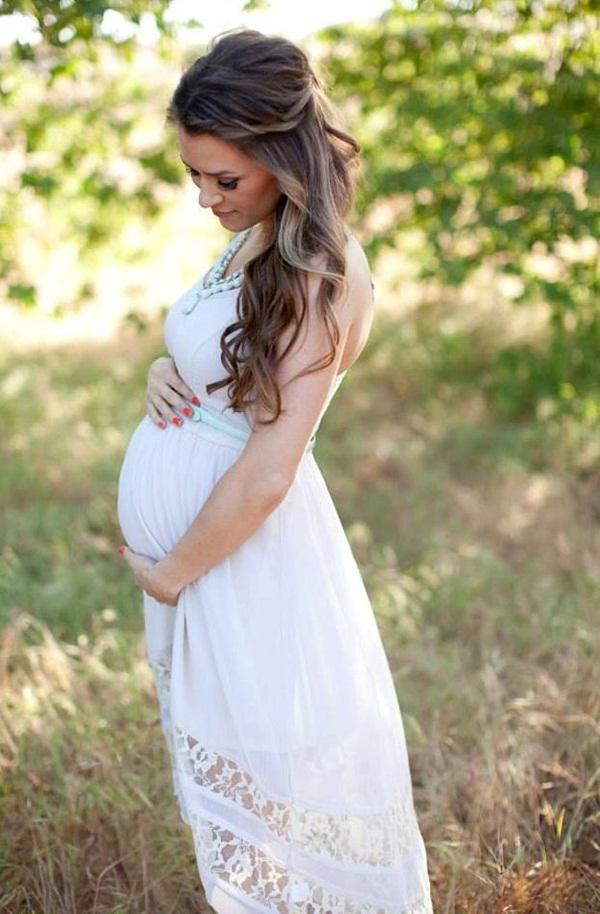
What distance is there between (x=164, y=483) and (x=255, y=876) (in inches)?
31.1

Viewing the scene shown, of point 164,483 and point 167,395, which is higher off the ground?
→ point 167,395

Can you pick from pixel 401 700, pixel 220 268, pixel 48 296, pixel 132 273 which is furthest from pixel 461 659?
pixel 132 273

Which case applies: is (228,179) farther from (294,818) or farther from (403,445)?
(403,445)

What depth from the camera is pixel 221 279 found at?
199 cm

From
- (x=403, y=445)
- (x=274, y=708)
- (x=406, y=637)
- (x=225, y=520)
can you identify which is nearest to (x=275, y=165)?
(x=225, y=520)

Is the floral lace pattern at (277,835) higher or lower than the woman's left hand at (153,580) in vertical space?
lower

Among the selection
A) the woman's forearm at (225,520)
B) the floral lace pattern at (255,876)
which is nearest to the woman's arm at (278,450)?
the woman's forearm at (225,520)

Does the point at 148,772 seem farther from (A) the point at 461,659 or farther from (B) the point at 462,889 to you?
(A) the point at 461,659

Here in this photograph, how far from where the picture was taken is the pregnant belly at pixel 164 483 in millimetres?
2008

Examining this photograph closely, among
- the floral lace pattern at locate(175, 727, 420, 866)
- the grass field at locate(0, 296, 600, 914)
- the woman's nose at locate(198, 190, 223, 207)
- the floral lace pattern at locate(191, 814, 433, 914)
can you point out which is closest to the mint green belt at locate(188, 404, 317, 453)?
the woman's nose at locate(198, 190, 223, 207)

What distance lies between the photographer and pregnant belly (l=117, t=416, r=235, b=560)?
2008 mm

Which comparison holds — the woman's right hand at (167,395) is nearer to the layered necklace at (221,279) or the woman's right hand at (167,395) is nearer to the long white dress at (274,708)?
the long white dress at (274,708)

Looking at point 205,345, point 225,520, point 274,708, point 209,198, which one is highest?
point 209,198

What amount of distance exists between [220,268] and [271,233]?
186mm
